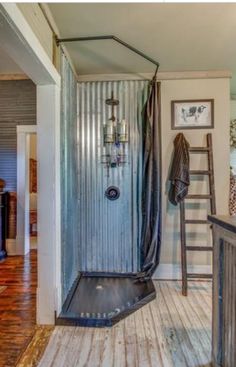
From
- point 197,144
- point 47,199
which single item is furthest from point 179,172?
point 47,199

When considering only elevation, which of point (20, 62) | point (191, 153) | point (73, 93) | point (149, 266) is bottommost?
point (149, 266)

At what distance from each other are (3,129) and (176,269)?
3.48 m

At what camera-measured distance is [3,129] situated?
4.63 m

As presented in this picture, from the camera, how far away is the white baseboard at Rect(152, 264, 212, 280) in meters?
3.54

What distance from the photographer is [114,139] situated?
347cm

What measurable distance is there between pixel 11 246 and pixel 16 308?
2.12 meters

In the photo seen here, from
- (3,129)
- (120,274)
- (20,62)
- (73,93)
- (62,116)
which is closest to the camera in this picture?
(20,62)

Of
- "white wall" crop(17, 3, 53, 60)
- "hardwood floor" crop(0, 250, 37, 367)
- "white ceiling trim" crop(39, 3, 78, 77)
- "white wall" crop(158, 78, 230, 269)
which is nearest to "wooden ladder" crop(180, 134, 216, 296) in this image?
"white wall" crop(158, 78, 230, 269)

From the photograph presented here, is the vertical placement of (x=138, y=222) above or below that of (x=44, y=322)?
above

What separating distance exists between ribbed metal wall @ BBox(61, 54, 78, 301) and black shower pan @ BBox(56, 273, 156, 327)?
14cm

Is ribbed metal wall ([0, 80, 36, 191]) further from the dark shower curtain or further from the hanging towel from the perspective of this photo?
the hanging towel

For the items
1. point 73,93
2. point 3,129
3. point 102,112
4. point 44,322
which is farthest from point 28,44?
point 3,129

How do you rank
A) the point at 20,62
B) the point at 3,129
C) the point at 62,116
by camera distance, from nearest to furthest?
the point at 20,62 → the point at 62,116 → the point at 3,129

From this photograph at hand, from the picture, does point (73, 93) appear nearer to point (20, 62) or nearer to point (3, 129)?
point (20, 62)
